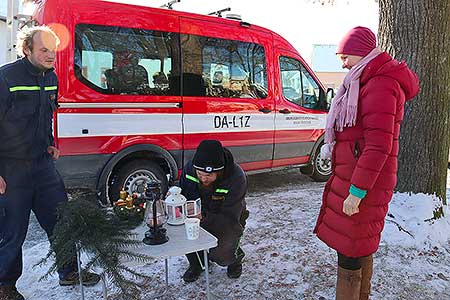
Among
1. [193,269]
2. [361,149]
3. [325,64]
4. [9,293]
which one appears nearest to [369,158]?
[361,149]

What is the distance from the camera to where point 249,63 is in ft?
18.5

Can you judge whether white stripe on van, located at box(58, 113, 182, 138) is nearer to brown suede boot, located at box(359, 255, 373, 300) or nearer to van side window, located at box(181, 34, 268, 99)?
van side window, located at box(181, 34, 268, 99)

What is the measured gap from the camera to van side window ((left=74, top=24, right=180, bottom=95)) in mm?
4266

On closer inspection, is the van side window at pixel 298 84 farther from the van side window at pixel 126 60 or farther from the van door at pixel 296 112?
the van side window at pixel 126 60

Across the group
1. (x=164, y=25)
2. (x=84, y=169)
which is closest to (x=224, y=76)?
(x=164, y=25)

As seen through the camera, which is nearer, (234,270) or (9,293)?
(9,293)

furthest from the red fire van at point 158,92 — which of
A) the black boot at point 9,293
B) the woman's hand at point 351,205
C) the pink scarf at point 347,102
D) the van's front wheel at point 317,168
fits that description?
the woman's hand at point 351,205

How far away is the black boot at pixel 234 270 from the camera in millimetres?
3254

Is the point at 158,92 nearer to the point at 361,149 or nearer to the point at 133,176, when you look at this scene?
the point at 133,176

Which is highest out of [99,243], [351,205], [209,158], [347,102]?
[347,102]

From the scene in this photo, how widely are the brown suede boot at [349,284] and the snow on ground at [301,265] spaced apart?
1.97ft

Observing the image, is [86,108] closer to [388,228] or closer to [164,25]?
[164,25]

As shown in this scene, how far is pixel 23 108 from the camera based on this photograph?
105 inches

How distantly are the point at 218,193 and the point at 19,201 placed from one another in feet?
4.58
